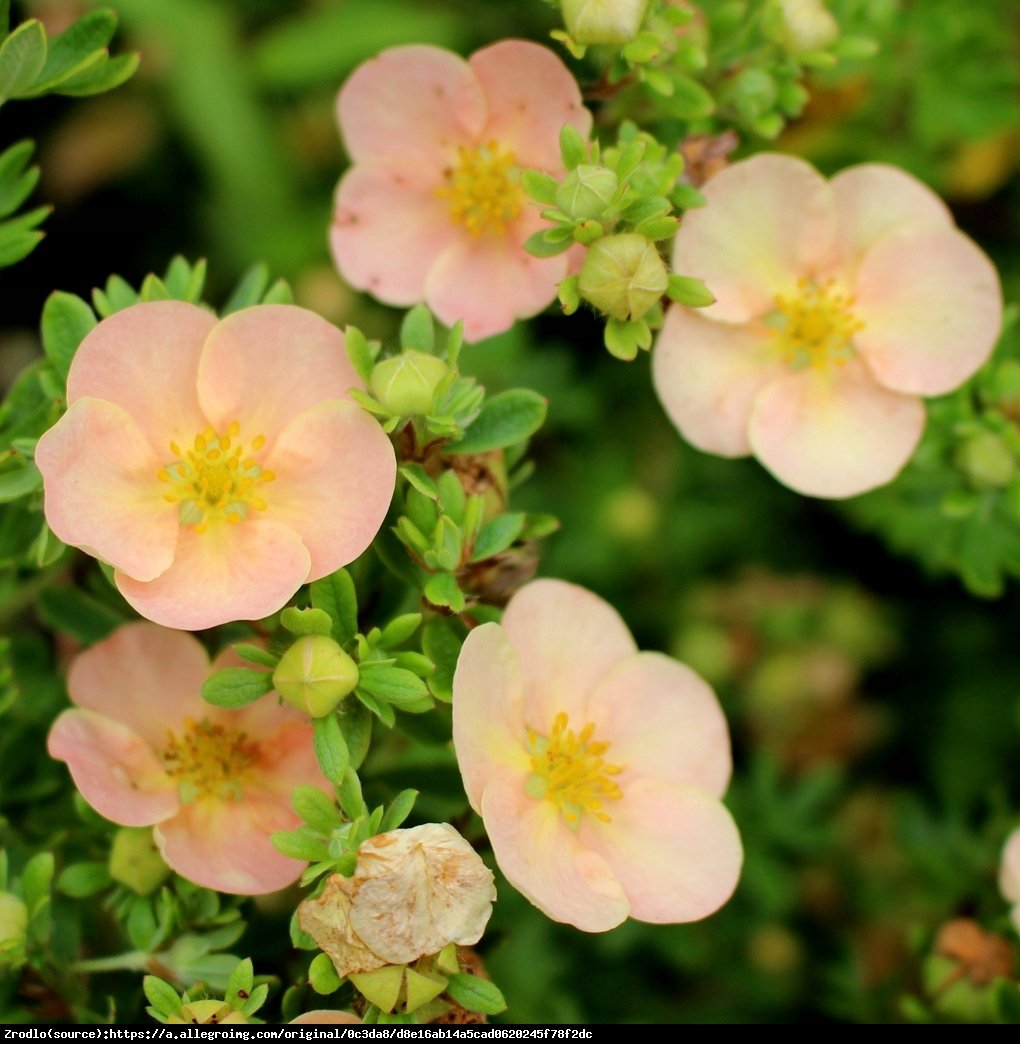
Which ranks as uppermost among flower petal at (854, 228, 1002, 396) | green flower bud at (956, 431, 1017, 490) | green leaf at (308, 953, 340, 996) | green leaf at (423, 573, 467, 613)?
green leaf at (423, 573, 467, 613)

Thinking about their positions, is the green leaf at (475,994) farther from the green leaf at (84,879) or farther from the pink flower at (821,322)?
the pink flower at (821,322)

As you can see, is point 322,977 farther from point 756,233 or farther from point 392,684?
point 756,233

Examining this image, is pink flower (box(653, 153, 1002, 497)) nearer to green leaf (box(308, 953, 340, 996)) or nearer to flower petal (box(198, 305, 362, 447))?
flower petal (box(198, 305, 362, 447))

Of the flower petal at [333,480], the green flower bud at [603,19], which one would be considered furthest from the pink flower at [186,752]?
the green flower bud at [603,19]

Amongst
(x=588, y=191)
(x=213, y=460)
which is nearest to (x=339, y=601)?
(x=213, y=460)

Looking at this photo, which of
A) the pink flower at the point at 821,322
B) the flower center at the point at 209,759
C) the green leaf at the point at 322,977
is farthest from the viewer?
the pink flower at the point at 821,322

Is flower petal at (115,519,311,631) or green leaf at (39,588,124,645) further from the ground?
flower petal at (115,519,311,631)

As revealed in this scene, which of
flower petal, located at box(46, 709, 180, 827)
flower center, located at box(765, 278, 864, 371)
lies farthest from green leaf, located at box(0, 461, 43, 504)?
flower center, located at box(765, 278, 864, 371)

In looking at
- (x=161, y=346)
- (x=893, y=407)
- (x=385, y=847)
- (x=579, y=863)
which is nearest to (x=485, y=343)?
(x=893, y=407)
